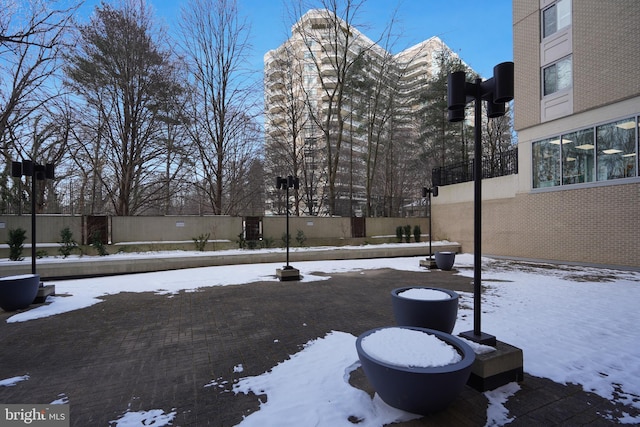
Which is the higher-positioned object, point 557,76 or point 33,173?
point 557,76

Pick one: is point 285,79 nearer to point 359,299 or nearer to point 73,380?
point 359,299

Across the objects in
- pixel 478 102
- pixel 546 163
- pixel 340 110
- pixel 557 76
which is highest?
pixel 340 110

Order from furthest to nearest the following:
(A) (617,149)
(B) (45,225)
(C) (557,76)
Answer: (C) (557,76)
(B) (45,225)
(A) (617,149)

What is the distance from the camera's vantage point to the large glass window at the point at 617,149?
397 inches

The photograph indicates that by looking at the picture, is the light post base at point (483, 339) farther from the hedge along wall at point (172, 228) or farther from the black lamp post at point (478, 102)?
the hedge along wall at point (172, 228)

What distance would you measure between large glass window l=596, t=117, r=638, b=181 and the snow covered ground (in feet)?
13.3

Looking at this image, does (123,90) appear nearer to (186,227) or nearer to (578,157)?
(186,227)

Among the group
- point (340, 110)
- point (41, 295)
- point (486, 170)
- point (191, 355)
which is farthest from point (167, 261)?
point (486, 170)

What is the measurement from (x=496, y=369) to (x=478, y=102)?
110 inches

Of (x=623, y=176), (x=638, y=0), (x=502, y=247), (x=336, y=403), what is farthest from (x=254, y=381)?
(x=638, y=0)

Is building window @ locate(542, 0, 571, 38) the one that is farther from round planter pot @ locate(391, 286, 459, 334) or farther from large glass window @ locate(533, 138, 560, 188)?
round planter pot @ locate(391, 286, 459, 334)

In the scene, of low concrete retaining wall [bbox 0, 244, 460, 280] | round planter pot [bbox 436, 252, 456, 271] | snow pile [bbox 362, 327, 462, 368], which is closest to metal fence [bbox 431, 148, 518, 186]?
low concrete retaining wall [bbox 0, 244, 460, 280]

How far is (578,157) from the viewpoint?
37.9 ft

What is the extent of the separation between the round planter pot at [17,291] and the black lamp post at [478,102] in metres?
7.84
